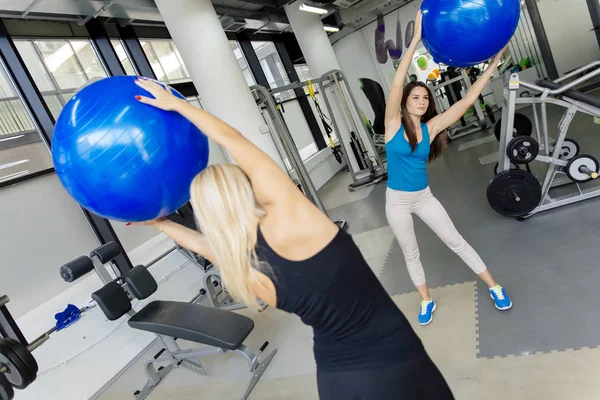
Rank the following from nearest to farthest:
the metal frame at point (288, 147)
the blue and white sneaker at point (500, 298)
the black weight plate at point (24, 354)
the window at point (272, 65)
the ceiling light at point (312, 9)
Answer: the black weight plate at point (24, 354)
the blue and white sneaker at point (500, 298)
the metal frame at point (288, 147)
the ceiling light at point (312, 9)
the window at point (272, 65)

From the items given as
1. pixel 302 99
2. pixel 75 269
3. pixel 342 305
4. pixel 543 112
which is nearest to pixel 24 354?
pixel 75 269

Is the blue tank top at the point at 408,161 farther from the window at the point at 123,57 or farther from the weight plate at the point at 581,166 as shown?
the window at the point at 123,57

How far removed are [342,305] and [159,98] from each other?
85cm

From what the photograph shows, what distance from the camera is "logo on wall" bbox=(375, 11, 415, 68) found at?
970 centimetres

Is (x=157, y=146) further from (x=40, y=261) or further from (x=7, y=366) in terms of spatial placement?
(x=40, y=261)

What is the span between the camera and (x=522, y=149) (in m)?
3.22

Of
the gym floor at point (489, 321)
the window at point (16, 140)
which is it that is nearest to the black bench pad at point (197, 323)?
the gym floor at point (489, 321)

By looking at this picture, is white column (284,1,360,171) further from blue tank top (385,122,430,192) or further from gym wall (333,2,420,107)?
blue tank top (385,122,430,192)

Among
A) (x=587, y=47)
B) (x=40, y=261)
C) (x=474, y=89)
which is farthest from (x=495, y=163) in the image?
(x=587, y=47)

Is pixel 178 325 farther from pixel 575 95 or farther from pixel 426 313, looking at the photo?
pixel 575 95

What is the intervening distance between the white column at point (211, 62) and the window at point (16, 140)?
1.68m

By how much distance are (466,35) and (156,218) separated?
1.64 m

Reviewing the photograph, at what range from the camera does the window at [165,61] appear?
5.86 metres

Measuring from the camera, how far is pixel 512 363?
1.97 m
